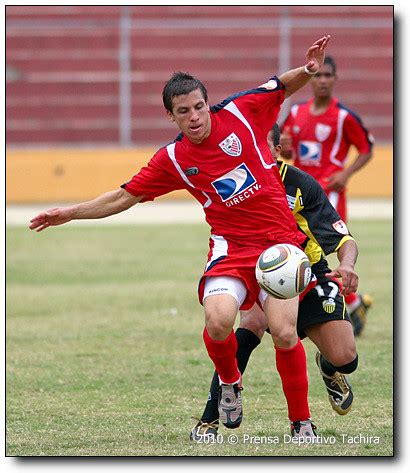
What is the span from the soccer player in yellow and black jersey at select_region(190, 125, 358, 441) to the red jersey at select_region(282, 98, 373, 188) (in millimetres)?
3546

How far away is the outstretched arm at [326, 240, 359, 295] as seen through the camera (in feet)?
19.0

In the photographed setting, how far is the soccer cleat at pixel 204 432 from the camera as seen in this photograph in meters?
6.07

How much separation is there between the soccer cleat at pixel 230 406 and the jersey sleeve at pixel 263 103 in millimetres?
1418

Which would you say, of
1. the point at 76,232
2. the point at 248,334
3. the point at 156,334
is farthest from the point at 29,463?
the point at 76,232

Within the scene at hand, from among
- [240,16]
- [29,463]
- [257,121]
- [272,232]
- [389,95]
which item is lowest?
[29,463]

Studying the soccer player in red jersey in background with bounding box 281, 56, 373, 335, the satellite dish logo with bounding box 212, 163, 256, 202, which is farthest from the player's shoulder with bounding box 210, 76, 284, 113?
the soccer player in red jersey in background with bounding box 281, 56, 373, 335

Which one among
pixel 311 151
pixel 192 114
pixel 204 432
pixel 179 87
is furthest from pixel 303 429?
pixel 311 151

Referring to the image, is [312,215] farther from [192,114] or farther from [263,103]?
[192,114]

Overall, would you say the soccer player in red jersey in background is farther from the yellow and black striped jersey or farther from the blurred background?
the blurred background

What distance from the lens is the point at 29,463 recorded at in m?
5.57

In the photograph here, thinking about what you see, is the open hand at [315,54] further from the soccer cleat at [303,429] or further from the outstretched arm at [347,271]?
the soccer cleat at [303,429]

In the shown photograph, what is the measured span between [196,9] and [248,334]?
72.9ft

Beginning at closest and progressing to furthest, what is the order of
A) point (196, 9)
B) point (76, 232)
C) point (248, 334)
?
point (248, 334) → point (76, 232) → point (196, 9)

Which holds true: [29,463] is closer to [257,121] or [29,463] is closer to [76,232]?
[257,121]
